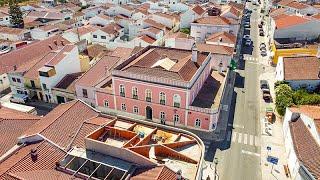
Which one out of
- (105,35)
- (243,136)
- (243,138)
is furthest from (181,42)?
(243,138)

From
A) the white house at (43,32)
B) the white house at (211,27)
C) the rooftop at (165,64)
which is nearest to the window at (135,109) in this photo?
the rooftop at (165,64)

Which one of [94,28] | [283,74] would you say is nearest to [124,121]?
[283,74]

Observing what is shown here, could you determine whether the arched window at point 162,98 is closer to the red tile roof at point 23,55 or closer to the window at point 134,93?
the window at point 134,93

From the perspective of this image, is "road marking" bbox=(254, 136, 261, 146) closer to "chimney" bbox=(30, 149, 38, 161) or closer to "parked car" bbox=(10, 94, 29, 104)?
"chimney" bbox=(30, 149, 38, 161)

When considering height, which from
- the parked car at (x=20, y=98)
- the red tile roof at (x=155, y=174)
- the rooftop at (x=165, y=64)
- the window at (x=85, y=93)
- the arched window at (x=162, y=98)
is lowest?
the parked car at (x=20, y=98)

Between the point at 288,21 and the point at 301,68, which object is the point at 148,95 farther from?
the point at 288,21

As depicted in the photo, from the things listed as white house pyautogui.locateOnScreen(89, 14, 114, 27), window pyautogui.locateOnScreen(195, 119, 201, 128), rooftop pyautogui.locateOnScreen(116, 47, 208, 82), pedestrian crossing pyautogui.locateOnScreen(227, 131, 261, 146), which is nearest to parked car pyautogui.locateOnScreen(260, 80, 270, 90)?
rooftop pyautogui.locateOnScreen(116, 47, 208, 82)

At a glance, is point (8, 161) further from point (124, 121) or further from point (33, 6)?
point (33, 6)
